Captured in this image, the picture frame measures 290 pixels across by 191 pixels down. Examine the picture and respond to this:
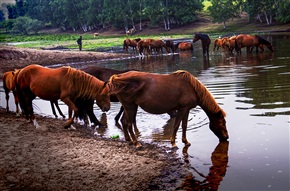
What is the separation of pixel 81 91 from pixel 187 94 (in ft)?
9.16

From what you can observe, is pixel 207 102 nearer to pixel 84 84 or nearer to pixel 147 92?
pixel 147 92

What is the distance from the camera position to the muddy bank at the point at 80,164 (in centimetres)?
582

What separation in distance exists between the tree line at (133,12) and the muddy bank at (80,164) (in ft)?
166

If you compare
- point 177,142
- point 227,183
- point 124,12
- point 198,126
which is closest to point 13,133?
point 177,142

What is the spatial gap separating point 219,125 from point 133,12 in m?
73.2

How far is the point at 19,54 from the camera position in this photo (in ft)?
95.7

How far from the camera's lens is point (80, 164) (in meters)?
6.58

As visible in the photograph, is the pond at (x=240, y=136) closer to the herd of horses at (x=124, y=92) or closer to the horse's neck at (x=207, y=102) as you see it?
the herd of horses at (x=124, y=92)

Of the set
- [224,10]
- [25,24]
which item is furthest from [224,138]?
[25,24]

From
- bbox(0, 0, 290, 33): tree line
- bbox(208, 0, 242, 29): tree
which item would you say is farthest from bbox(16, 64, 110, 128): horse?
bbox(208, 0, 242, 29): tree

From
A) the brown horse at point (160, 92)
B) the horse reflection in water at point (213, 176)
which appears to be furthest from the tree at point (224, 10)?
the horse reflection in water at point (213, 176)

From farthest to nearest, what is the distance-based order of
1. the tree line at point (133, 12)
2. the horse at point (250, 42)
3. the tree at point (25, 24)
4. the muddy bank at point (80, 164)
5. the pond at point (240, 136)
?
the tree at point (25, 24) → the tree line at point (133, 12) → the horse at point (250, 42) → the pond at point (240, 136) → the muddy bank at point (80, 164)

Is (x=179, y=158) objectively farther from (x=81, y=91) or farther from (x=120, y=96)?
(x=81, y=91)

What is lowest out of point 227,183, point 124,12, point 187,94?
point 227,183
